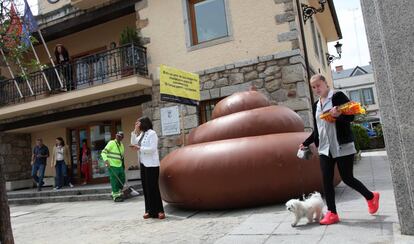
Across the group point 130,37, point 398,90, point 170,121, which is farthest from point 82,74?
point 398,90

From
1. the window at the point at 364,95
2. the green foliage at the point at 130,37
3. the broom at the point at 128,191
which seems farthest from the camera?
the window at the point at 364,95

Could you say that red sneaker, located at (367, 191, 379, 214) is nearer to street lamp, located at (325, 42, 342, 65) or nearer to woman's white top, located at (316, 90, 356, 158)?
woman's white top, located at (316, 90, 356, 158)

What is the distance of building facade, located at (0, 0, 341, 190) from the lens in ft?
29.9

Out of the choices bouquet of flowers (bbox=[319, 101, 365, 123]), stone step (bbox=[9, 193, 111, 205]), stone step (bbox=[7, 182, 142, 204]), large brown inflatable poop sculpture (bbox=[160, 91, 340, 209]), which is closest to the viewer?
bouquet of flowers (bbox=[319, 101, 365, 123])

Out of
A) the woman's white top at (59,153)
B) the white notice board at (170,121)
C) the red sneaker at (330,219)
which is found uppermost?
the white notice board at (170,121)

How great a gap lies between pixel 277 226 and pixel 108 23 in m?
10.9

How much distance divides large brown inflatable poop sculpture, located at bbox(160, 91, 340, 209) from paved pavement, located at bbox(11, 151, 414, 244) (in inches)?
9.9

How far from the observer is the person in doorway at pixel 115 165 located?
8.21 m

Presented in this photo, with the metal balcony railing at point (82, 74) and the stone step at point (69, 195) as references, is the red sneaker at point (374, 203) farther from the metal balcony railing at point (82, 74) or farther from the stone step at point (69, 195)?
the metal balcony railing at point (82, 74)

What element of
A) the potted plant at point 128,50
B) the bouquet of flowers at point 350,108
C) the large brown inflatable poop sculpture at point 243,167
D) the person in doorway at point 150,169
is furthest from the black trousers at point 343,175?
the potted plant at point 128,50

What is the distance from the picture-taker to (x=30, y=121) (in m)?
13.0

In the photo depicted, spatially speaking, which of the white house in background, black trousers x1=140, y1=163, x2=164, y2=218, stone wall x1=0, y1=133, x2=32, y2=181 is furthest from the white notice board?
the white house in background

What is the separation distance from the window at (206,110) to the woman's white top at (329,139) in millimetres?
6194

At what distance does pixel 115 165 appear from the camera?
326 inches
